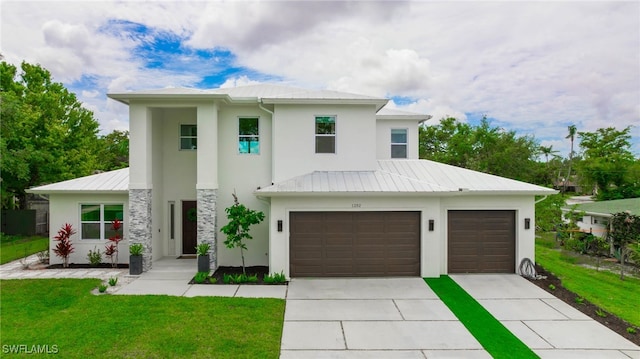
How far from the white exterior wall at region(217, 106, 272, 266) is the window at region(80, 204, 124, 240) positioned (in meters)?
3.85

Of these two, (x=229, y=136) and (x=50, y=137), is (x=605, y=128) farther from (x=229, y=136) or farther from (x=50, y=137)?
(x=50, y=137)

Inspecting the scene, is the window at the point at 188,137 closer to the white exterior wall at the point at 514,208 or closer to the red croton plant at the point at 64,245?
the red croton plant at the point at 64,245

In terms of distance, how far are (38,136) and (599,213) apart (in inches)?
1198

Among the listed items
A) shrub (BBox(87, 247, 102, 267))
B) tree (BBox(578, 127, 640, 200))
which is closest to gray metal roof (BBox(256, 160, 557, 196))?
shrub (BBox(87, 247, 102, 267))

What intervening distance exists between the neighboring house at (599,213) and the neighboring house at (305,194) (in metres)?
9.01

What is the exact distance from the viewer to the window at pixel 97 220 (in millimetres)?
11859

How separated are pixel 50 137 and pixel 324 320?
20.6 m

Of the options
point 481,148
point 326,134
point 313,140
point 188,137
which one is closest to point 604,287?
point 326,134

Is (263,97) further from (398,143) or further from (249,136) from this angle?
(398,143)

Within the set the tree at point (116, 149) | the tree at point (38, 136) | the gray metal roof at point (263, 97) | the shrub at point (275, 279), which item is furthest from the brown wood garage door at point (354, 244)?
the tree at point (116, 149)

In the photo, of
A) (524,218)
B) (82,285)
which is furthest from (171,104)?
(524,218)

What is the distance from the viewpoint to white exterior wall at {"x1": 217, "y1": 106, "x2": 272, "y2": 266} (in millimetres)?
11562

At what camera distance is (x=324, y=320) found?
718 centimetres

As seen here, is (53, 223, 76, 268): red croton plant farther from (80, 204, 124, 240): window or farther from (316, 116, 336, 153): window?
(316, 116, 336, 153): window
